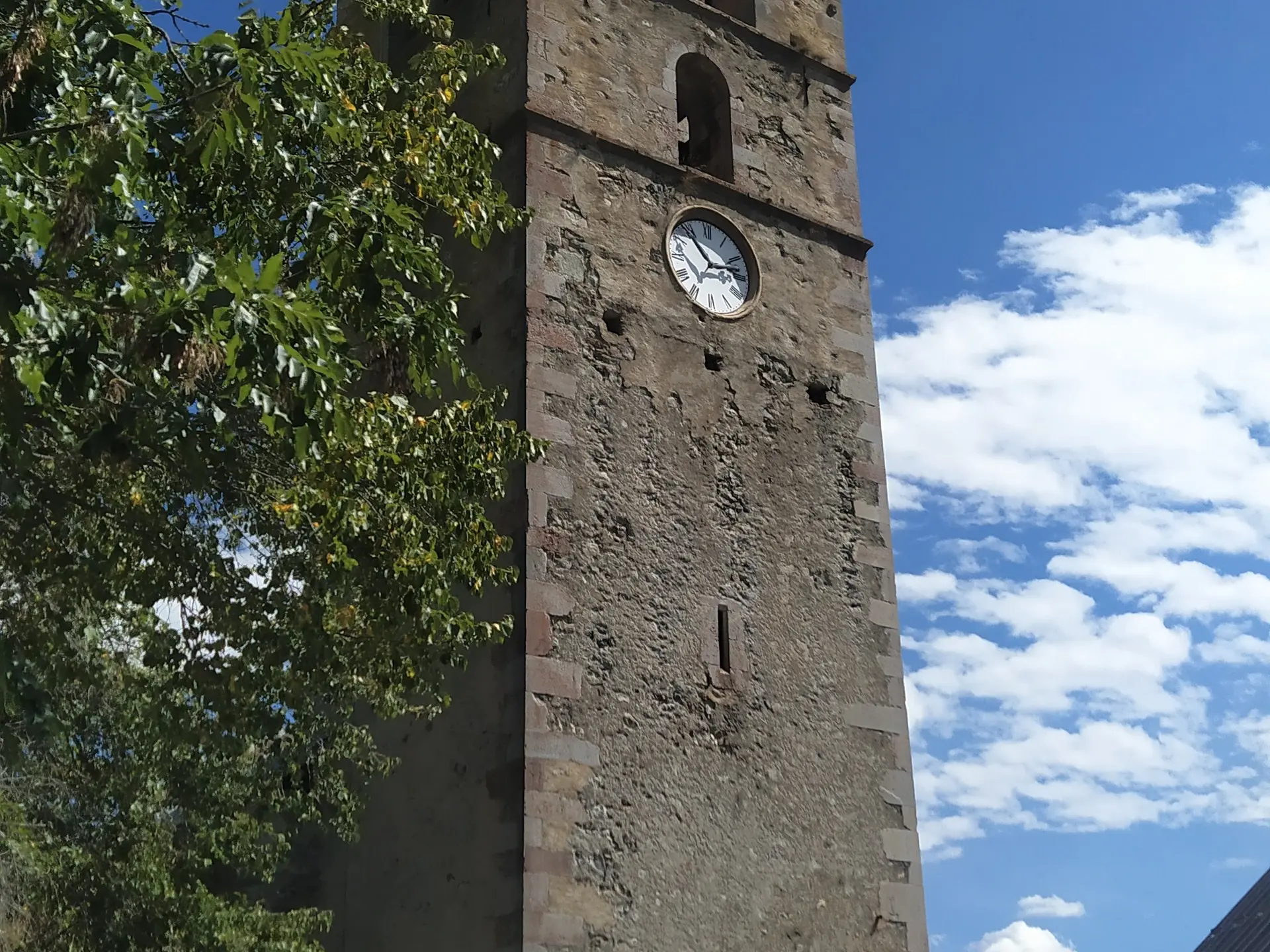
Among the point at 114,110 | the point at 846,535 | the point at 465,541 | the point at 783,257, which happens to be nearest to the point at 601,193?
the point at 783,257

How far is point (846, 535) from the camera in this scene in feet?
36.4

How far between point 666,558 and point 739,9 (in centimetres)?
565

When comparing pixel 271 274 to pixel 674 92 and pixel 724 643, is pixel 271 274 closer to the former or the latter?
pixel 724 643

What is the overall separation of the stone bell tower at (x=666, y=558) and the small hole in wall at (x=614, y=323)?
14 millimetres

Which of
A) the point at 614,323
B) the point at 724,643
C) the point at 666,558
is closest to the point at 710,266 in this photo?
the point at 614,323

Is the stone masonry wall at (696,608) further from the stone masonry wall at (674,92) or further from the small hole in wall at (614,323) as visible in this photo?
the stone masonry wall at (674,92)

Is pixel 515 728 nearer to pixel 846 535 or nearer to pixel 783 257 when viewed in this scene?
pixel 846 535

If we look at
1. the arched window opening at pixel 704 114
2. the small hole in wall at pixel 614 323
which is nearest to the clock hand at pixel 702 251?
the arched window opening at pixel 704 114

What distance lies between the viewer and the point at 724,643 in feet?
32.8

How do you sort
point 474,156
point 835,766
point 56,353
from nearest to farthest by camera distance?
point 56,353 → point 474,156 → point 835,766

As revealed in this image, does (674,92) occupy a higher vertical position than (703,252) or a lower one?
higher

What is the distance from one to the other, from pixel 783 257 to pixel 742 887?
505 cm

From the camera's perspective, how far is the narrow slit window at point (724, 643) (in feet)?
32.6

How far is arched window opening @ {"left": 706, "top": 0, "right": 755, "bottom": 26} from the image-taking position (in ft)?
42.2
